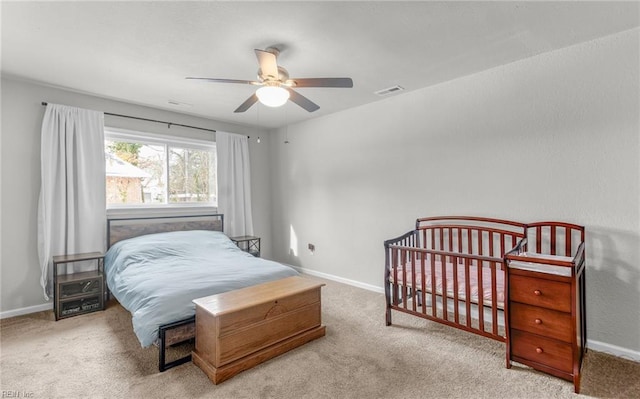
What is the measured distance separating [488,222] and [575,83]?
4.36 feet

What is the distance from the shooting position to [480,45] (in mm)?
2486

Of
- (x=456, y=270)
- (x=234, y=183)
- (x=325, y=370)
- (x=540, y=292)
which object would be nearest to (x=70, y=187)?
(x=234, y=183)

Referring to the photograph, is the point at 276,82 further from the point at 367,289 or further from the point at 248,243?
the point at 248,243

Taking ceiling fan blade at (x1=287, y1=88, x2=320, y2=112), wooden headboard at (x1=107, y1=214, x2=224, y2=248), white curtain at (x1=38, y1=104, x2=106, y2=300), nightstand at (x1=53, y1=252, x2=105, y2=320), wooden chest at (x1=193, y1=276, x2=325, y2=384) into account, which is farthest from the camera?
wooden headboard at (x1=107, y1=214, x2=224, y2=248)

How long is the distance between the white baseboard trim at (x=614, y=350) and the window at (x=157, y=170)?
15.0 ft

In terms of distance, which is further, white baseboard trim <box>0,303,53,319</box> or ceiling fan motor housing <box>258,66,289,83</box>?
white baseboard trim <box>0,303,53,319</box>

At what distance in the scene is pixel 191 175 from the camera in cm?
459

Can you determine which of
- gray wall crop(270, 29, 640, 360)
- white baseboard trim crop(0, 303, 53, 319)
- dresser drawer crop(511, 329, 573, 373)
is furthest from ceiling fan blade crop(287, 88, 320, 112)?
white baseboard trim crop(0, 303, 53, 319)

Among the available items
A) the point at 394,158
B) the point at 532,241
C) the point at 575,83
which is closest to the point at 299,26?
the point at 394,158

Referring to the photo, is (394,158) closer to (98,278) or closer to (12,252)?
(98,278)

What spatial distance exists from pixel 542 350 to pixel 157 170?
453 cm

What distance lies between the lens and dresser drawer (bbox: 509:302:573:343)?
194 centimetres

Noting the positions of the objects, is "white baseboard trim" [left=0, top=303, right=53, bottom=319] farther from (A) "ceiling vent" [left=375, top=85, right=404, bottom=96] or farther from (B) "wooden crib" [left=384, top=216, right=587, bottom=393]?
(A) "ceiling vent" [left=375, top=85, right=404, bottom=96]

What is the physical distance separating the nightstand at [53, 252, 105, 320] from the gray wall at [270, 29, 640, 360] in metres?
2.75
